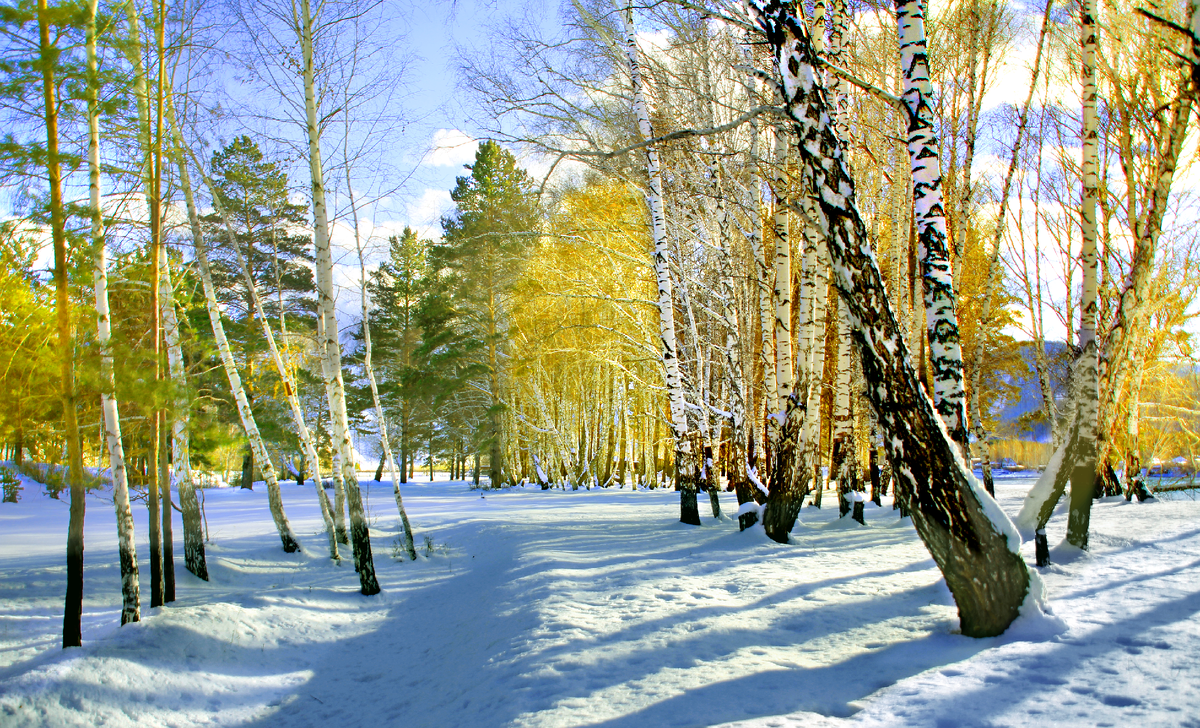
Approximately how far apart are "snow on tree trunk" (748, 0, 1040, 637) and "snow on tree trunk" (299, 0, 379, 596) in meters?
5.22

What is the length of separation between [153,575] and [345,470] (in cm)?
205

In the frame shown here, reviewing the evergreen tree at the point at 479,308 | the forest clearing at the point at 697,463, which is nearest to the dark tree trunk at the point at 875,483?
the forest clearing at the point at 697,463

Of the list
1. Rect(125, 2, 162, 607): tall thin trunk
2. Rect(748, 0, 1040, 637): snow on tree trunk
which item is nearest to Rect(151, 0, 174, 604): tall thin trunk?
Rect(125, 2, 162, 607): tall thin trunk

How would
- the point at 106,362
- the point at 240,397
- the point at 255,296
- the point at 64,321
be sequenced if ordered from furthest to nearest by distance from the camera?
the point at 240,397 < the point at 255,296 < the point at 106,362 < the point at 64,321

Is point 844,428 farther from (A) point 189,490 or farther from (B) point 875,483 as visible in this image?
(A) point 189,490

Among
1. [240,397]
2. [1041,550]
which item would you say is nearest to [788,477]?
[1041,550]

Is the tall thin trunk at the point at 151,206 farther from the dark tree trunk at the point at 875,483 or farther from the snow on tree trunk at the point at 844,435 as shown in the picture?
the dark tree trunk at the point at 875,483

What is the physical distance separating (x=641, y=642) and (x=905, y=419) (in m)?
2.22

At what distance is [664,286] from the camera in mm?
8898

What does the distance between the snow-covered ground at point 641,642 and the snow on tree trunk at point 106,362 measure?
439mm

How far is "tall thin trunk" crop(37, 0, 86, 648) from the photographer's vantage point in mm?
4871

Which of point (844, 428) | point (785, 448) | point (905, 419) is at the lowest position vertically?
point (785, 448)

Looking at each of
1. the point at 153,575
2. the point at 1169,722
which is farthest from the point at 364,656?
the point at 1169,722

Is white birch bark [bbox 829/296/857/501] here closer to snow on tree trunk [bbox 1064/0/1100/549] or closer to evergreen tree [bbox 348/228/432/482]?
snow on tree trunk [bbox 1064/0/1100/549]
